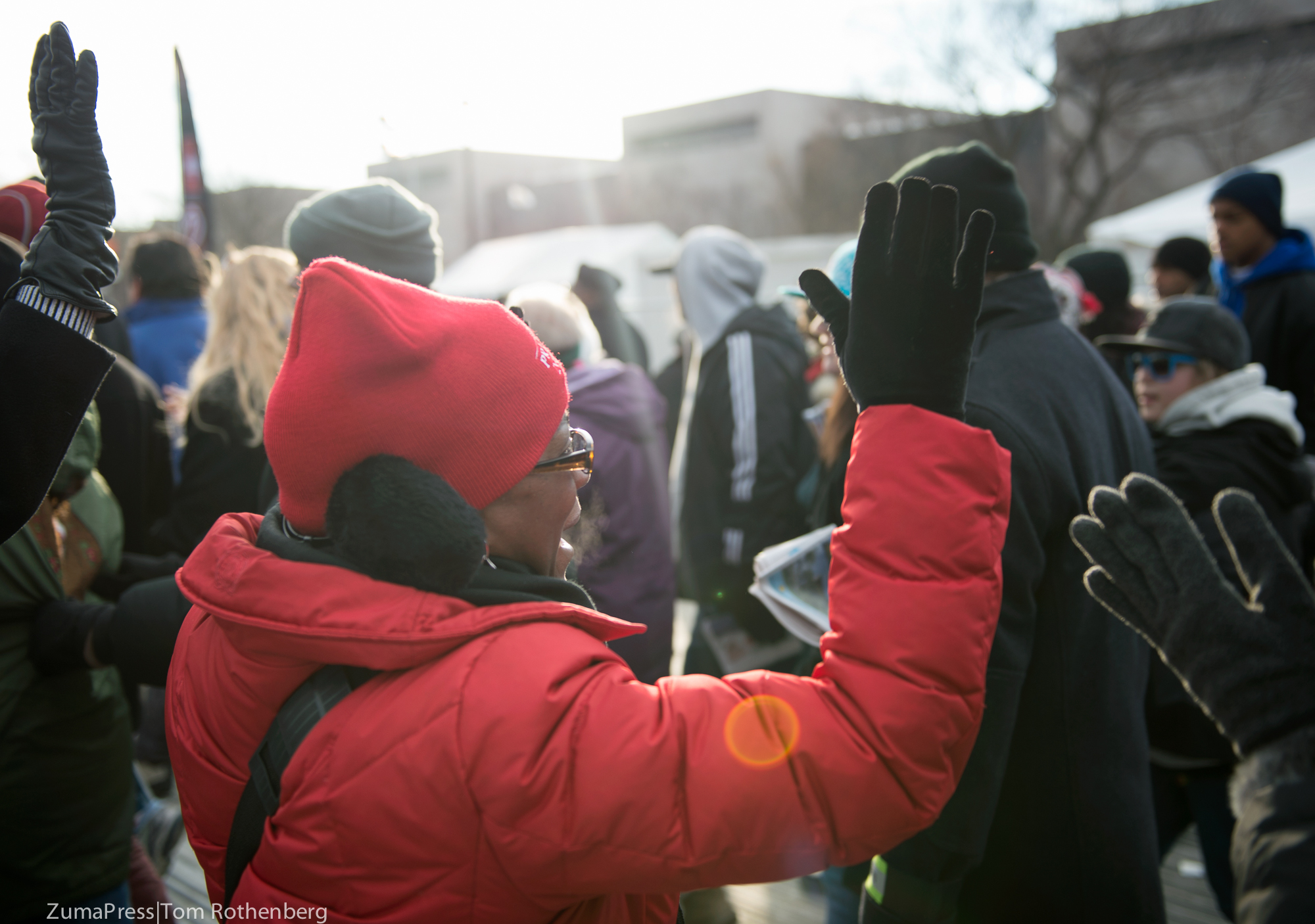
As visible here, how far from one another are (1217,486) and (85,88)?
120 inches

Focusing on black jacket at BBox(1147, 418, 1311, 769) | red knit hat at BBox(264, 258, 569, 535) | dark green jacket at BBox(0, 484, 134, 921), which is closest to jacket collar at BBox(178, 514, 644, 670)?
red knit hat at BBox(264, 258, 569, 535)

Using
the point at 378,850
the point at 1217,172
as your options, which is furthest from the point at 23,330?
the point at 1217,172

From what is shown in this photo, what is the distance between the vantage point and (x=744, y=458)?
11.4 feet

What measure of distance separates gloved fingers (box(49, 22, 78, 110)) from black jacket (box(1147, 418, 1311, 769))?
9.45 ft

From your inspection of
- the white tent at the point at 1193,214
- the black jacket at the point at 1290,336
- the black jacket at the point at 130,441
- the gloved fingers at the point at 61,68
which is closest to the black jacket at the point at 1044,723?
the gloved fingers at the point at 61,68

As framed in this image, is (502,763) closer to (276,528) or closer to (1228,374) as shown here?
(276,528)

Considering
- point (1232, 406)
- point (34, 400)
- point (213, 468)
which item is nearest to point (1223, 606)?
point (34, 400)

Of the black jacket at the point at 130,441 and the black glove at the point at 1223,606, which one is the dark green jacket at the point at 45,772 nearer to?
the black jacket at the point at 130,441

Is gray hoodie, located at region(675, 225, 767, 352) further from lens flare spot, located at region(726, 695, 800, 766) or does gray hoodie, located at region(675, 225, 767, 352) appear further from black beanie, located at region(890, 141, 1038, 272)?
lens flare spot, located at region(726, 695, 800, 766)

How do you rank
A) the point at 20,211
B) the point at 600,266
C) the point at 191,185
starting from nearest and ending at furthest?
the point at 20,211, the point at 191,185, the point at 600,266

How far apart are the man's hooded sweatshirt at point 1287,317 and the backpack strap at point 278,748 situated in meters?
4.79

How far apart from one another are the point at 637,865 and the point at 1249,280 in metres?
4.92

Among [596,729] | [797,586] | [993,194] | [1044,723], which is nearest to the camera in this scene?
[596,729]

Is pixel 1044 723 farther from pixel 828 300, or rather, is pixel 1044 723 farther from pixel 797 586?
pixel 828 300
